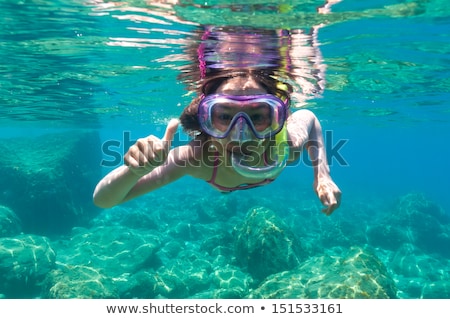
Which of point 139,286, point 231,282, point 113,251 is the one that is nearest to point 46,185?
point 113,251

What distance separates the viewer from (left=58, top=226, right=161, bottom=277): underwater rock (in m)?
11.7

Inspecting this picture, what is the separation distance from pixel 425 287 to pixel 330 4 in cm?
1053

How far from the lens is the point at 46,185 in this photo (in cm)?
1727

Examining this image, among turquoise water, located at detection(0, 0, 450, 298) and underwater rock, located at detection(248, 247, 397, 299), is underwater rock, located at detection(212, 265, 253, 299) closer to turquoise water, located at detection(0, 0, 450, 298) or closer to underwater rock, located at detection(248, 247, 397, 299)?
turquoise water, located at detection(0, 0, 450, 298)

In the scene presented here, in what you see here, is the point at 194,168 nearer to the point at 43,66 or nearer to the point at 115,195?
the point at 115,195

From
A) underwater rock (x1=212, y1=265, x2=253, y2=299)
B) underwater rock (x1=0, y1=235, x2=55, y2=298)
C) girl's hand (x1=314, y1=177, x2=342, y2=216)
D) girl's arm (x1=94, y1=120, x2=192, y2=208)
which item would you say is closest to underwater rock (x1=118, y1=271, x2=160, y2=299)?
underwater rock (x1=212, y1=265, x2=253, y2=299)

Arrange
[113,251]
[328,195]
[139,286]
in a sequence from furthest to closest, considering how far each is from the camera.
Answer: [113,251] < [139,286] < [328,195]

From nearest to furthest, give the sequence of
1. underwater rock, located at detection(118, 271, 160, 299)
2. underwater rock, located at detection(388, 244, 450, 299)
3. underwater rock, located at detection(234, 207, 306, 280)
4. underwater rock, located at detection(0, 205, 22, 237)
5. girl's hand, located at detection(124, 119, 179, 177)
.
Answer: girl's hand, located at detection(124, 119, 179, 177) → underwater rock, located at detection(118, 271, 160, 299) → underwater rock, located at detection(234, 207, 306, 280) → underwater rock, located at detection(388, 244, 450, 299) → underwater rock, located at detection(0, 205, 22, 237)

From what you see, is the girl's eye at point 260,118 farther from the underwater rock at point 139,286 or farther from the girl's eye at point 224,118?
the underwater rock at point 139,286

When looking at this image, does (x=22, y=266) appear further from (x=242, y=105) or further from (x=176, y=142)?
(x=242, y=105)

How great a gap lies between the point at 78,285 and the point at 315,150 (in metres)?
7.87

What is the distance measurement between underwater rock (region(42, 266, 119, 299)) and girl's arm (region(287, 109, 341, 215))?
7.33m
